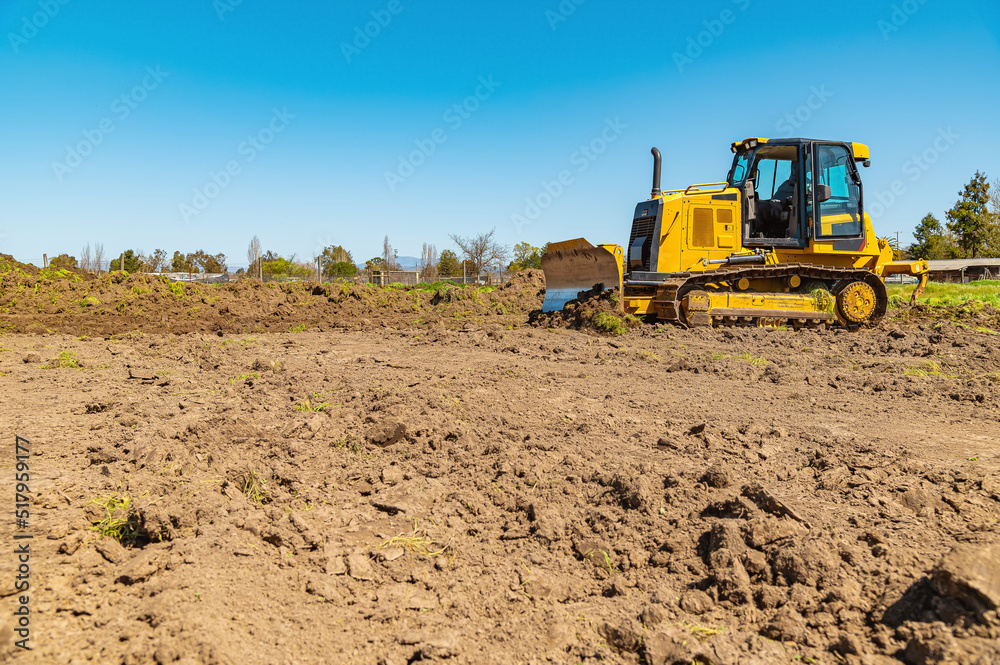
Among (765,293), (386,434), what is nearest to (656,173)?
(765,293)

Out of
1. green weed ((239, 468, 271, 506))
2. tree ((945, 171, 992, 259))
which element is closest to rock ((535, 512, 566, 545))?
green weed ((239, 468, 271, 506))

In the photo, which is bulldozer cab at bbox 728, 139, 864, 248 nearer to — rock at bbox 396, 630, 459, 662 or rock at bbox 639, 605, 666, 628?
rock at bbox 639, 605, 666, 628

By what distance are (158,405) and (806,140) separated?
11.4m

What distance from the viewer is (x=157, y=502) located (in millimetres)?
3467

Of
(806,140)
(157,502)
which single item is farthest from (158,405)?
(806,140)

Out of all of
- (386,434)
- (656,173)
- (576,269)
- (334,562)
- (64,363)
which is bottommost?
(334,562)

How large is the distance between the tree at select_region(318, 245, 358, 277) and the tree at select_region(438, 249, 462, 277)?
6.23m

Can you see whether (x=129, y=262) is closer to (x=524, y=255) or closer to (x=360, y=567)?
(x=524, y=255)

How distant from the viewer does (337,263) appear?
43.3 meters

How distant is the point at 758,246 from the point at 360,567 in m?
10.9

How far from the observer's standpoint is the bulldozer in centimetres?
1148

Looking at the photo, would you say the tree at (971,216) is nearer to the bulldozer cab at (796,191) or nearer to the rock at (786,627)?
the bulldozer cab at (796,191)

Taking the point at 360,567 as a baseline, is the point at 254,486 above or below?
above

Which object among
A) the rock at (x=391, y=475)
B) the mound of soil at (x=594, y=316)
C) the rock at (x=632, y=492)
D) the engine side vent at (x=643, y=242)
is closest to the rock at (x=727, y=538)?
the rock at (x=632, y=492)
